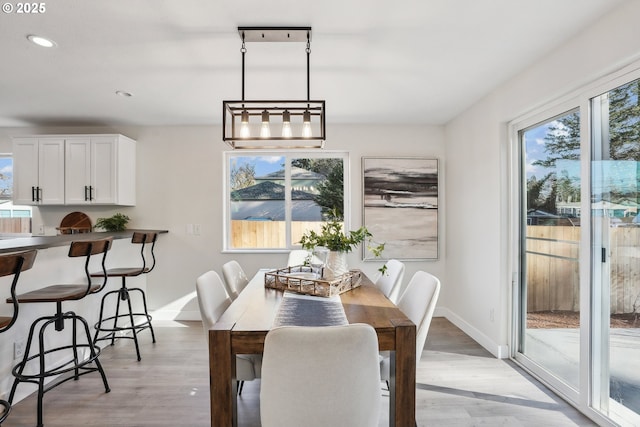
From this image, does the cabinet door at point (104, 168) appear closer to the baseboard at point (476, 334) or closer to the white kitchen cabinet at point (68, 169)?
the white kitchen cabinet at point (68, 169)

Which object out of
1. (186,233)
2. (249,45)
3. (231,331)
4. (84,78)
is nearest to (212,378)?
(231,331)

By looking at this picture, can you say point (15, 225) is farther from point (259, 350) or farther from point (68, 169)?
point (259, 350)

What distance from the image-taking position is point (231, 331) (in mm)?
→ 1486

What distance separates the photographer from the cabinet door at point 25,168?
3797 mm

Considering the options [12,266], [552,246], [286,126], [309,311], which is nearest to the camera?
[12,266]

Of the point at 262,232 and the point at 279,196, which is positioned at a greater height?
the point at 279,196

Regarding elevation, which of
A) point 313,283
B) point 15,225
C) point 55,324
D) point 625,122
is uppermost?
point 625,122

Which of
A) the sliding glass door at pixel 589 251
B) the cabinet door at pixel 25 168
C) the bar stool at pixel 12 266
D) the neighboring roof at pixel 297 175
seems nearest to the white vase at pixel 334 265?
the sliding glass door at pixel 589 251

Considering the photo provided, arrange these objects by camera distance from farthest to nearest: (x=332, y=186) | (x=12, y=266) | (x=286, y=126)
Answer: (x=332, y=186)
(x=286, y=126)
(x=12, y=266)

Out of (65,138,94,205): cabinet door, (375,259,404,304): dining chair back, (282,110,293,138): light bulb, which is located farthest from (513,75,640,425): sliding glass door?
(65,138,94,205): cabinet door

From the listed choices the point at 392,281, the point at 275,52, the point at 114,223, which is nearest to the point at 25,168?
the point at 114,223

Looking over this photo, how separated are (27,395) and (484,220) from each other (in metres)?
3.89

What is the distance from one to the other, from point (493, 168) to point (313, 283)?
6.66 ft

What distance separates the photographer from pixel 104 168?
150 inches
